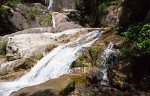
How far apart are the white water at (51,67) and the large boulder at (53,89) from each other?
59.5 inches

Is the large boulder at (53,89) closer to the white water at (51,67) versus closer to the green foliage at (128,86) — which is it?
the white water at (51,67)

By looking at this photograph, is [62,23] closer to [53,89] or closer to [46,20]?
[46,20]

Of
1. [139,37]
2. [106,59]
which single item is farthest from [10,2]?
[139,37]

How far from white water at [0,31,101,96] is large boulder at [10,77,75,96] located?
1.51 metres

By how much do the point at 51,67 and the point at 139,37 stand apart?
3560 mm

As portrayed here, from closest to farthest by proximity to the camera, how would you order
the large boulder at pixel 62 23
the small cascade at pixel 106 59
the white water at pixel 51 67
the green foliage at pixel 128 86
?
the green foliage at pixel 128 86
the small cascade at pixel 106 59
the white water at pixel 51 67
the large boulder at pixel 62 23

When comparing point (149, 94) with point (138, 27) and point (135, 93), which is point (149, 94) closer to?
point (135, 93)

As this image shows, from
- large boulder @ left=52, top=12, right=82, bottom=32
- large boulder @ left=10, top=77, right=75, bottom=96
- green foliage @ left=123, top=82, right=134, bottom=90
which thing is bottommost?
green foliage @ left=123, top=82, right=134, bottom=90

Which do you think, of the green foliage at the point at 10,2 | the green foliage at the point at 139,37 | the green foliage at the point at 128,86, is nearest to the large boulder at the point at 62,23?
the green foliage at the point at 10,2

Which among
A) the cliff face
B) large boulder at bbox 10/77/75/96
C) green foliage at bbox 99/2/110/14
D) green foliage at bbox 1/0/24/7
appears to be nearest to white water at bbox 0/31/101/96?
large boulder at bbox 10/77/75/96

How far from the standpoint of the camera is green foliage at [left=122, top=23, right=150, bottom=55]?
9.86 meters

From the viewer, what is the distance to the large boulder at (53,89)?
850 centimetres

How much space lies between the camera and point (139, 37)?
10.5 m

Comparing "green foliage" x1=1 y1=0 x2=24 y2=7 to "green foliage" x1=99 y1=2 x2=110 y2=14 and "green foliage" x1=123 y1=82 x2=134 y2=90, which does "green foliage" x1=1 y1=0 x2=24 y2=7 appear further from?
"green foliage" x1=123 y1=82 x2=134 y2=90
